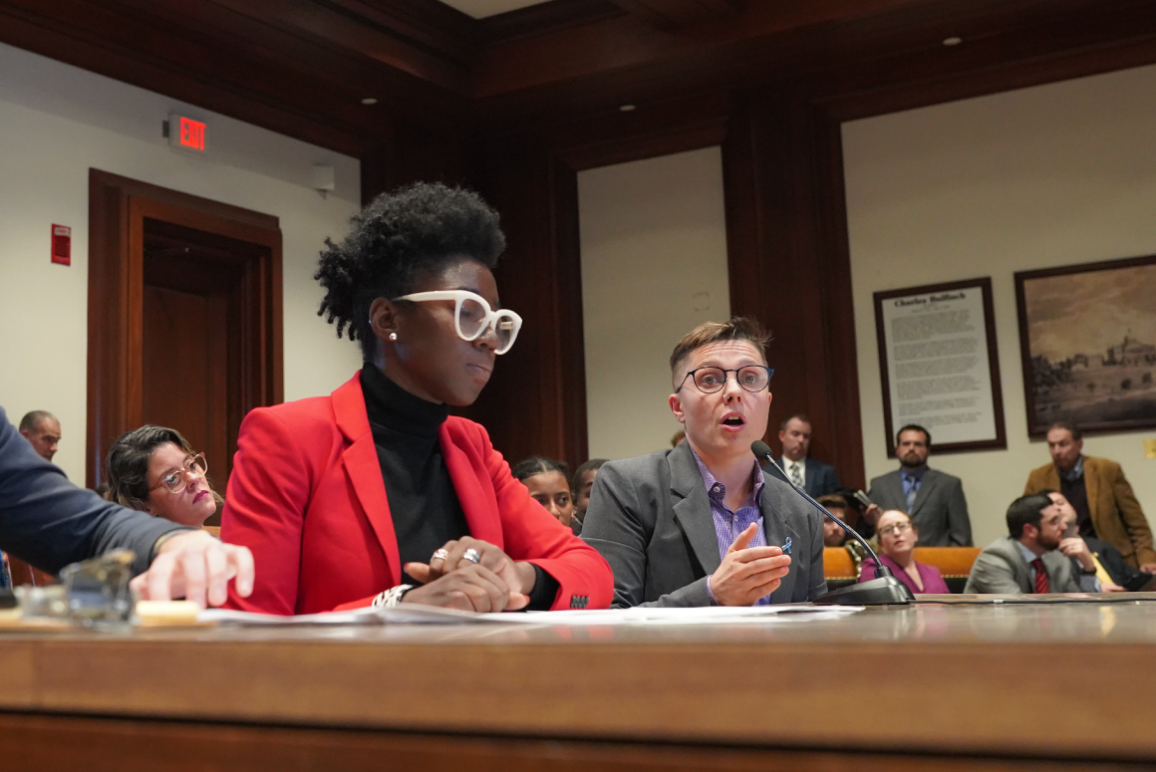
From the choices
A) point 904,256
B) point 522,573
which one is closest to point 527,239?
point 904,256

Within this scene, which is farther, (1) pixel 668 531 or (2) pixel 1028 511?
(2) pixel 1028 511

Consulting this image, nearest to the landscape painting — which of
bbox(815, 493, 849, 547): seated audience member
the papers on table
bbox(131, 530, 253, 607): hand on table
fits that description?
bbox(815, 493, 849, 547): seated audience member

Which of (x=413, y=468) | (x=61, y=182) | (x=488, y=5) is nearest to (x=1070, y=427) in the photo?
(x=488, y=5)

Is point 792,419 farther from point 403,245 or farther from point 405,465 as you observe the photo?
point 405,465

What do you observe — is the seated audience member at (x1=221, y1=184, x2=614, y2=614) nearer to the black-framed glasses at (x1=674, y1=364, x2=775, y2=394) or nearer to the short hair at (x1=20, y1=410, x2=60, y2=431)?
Result: the black-framed glasses at (x1=674, y1=364, x2=775, y2=394)

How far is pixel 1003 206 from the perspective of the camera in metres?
6.62

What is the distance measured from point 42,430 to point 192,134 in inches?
70.9

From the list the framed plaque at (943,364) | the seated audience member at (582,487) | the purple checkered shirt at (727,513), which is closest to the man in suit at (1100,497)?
the framed plaque at (943,364)

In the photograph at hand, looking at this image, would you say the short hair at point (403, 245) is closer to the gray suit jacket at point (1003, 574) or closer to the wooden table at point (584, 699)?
the wooden table at point (584, 699)

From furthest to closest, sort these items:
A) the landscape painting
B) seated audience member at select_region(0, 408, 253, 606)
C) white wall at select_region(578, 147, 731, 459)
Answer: white wall at select_region(578, 147, 731, 459), the landscape painting, seated audience member at select_region(0, 408, 253, 606)

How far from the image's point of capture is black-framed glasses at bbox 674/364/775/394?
2273 millimetres

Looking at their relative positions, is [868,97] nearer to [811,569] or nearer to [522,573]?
[811,569]

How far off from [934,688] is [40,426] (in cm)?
517

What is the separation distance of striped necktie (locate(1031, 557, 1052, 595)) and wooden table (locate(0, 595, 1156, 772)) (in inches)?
173
